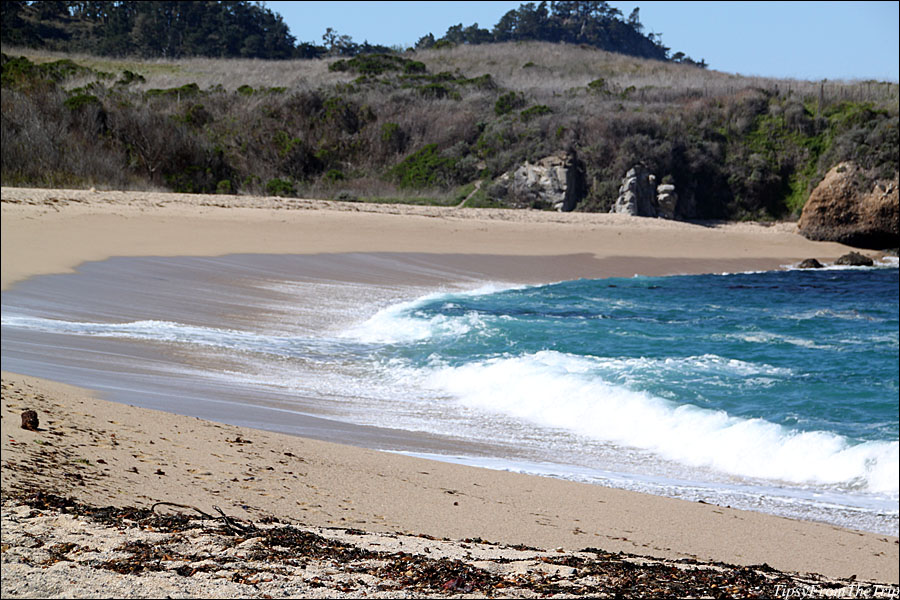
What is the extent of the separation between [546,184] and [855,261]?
10254 millimetres

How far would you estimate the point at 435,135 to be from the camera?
33000mm

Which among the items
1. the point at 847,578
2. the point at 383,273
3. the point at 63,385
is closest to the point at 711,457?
the point at 847,578

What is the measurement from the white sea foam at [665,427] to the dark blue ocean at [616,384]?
0.02 m

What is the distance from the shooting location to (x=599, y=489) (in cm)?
543

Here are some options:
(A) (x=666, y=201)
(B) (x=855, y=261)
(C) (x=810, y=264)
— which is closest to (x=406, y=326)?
(C) (x=810, y=264)

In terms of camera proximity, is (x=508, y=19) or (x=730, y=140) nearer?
(x=730, y=140)

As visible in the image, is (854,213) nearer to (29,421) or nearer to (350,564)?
(29,421)

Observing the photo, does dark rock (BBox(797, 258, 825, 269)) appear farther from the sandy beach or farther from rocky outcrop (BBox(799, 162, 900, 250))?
the sandy beach

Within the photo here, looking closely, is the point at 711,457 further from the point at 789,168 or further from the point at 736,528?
the point at 789,168

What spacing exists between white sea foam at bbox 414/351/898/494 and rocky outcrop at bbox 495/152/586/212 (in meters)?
19.3

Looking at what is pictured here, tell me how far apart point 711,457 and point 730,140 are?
28.6 metres

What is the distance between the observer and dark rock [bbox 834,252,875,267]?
73.9 feet

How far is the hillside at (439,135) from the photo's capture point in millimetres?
25812

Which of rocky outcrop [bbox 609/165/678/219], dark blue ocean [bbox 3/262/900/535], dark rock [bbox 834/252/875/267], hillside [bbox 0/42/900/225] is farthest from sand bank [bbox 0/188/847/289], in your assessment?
hillside [bbox 0/42/900/225]
